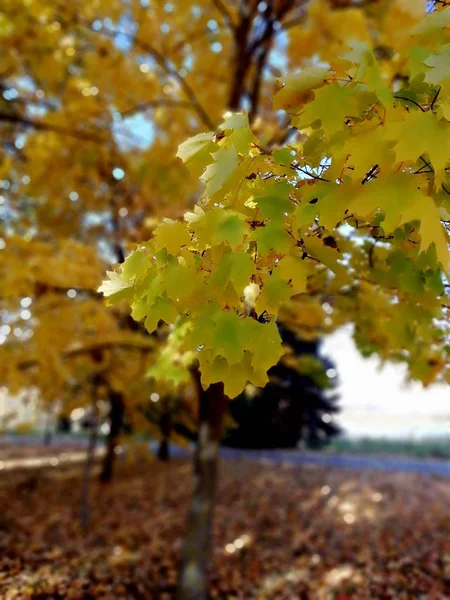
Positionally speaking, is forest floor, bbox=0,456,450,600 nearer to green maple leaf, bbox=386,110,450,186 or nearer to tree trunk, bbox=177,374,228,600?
tree trunk, bbox=177,374,228,600

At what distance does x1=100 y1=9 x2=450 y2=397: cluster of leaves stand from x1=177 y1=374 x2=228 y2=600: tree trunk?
3196 mm

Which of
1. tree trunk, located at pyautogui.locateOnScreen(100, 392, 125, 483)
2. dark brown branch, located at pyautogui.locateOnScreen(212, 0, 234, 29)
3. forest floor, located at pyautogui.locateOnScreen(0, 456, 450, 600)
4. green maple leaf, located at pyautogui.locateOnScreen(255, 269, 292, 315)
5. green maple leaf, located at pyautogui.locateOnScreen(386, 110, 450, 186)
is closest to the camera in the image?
green maple leaf, located at pyautogui.locateOnScreen(386, 110, 450, 186)

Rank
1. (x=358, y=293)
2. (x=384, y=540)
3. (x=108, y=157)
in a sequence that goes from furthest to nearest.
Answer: (x=384, y=540)
(x=108, y=157)
(x=358, y=293)

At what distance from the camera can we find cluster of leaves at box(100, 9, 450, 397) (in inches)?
39.5

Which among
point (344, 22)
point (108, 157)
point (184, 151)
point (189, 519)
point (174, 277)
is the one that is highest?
point (344, 22)

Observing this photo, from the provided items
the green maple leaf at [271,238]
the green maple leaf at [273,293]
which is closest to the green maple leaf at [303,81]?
the green maple leaf at [271,238]

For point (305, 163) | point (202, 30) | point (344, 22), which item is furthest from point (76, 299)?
point (305, 163)

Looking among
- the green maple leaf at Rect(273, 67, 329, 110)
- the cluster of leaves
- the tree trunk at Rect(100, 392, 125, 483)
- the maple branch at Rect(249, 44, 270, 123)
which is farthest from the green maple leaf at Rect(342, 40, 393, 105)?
the tree trunk at Rect(100, 392, 125, 483)

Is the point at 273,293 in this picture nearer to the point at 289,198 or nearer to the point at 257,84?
the point at 289,198

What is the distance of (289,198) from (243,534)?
7009 mm

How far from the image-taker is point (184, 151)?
4.10ft

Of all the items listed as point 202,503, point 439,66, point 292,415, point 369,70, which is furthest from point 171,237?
point 292,415

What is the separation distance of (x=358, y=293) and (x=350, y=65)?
1.68 m

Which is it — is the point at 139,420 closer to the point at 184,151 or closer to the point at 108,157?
the point at 108,157
